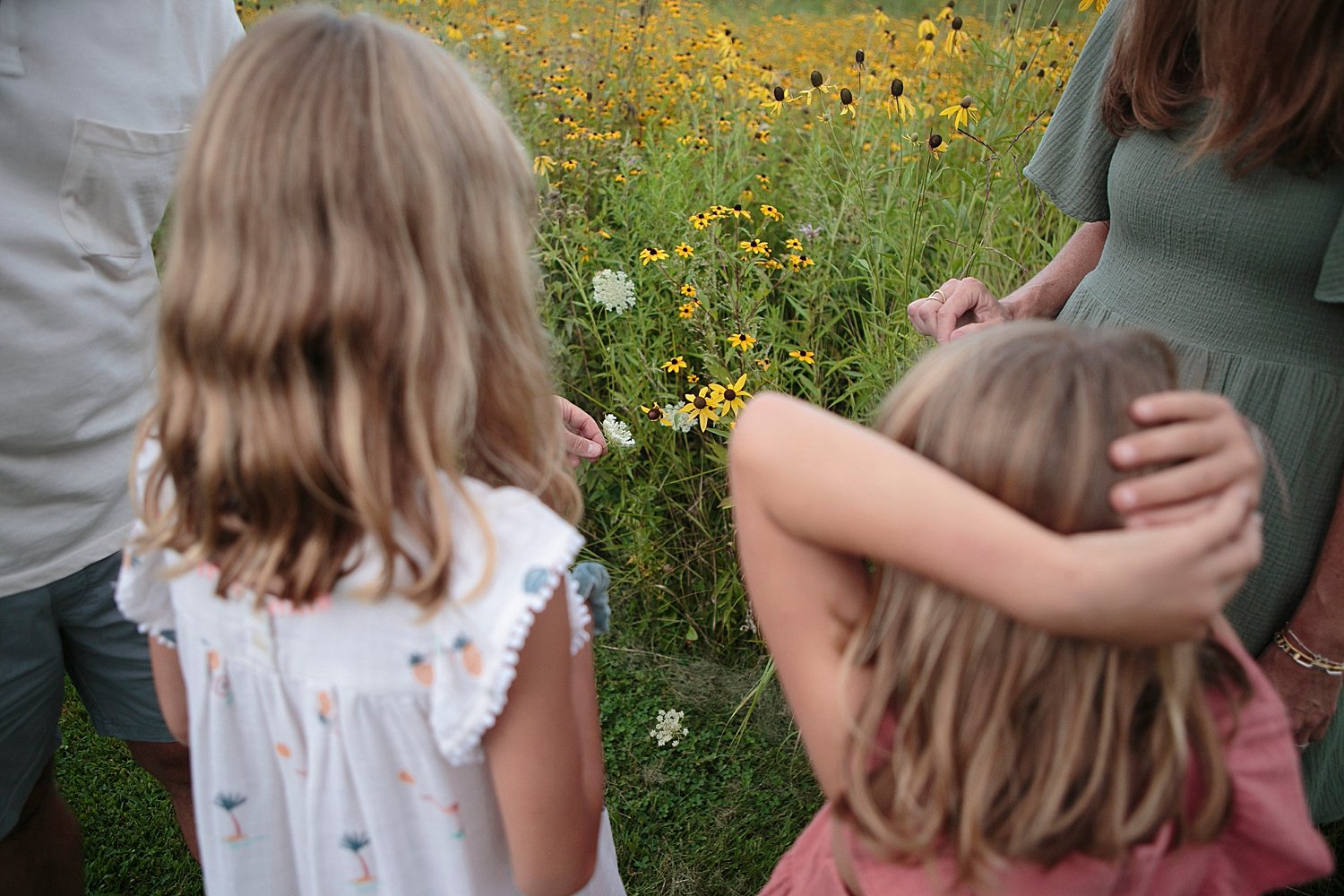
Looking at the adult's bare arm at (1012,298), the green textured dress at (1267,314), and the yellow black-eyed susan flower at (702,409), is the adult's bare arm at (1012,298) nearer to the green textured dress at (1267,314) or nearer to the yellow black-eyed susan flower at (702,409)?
the green textured dress at (1267,314)

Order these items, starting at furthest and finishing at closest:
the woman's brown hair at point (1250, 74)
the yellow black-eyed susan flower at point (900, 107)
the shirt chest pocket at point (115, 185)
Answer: the yellow black-eyed susan flower at point (900, 107)
the shirt chest pocket at point (115, 185)
the woman's brown hair at point (1250, 74)

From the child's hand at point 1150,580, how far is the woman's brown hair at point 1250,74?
633mm

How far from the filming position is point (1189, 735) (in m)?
0.83

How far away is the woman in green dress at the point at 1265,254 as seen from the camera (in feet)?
3.53

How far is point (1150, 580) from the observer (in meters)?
0.67

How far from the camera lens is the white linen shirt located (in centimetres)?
122

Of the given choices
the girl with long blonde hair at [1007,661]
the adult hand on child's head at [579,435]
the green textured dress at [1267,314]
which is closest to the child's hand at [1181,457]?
the girl with long blonde hair at [1007,661]

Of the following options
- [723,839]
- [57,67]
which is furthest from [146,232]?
[723,839]

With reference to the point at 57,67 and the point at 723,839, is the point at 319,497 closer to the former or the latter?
the point at 57,67

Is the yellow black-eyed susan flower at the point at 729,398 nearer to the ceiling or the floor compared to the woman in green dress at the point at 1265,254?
nearer to the floor

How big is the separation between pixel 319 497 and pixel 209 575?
8.4 inches

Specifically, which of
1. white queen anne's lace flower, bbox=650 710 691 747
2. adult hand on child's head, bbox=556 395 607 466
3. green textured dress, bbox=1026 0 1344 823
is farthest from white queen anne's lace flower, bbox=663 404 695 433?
green textured dress, bbox=1026 0 1344 823

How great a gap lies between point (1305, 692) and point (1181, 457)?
637mm

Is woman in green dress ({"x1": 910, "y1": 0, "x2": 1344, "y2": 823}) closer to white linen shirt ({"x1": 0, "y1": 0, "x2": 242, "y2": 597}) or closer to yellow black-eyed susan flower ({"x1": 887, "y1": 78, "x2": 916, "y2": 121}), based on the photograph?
yellow black-eyed susan flower ({"x1": 887, "y1": 78, "x2": 916, "y2": 121})
